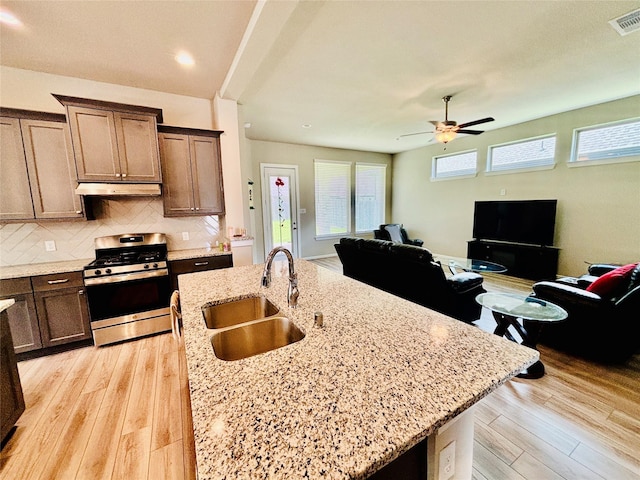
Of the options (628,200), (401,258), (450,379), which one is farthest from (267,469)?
(628,200)

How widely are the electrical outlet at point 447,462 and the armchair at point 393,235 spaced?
5.23 metres

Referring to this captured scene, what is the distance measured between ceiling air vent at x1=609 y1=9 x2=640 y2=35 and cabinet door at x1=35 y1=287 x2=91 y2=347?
5.28 metres

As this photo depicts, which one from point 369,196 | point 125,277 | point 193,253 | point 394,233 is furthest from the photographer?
point 369,196

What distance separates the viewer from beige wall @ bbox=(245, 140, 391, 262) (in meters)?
5.56

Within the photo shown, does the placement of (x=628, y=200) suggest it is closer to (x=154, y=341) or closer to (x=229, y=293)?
(x=229, y=293)

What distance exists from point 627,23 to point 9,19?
15.9ft

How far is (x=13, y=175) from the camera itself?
2373mm

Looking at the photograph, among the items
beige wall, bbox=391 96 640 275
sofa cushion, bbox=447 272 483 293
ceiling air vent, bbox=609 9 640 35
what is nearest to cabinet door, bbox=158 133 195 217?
sofa cushion, bbox=447 272 483 293

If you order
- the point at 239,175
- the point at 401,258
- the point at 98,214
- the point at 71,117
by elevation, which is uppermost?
the point at 71,117

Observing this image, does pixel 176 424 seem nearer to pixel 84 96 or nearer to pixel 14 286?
pixel 14 286

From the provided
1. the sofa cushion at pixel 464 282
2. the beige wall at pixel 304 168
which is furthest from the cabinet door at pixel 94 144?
the sofa cushion at pixel 464 282

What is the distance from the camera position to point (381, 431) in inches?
23.3

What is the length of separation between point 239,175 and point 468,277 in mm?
3074

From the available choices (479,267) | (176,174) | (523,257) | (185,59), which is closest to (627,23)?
(479,267)
